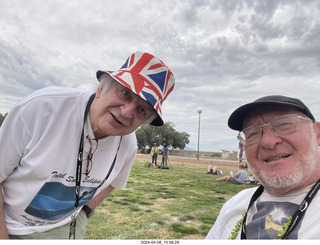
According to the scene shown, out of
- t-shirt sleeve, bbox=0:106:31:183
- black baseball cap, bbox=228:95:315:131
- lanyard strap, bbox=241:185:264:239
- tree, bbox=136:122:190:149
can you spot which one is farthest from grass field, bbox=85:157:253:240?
tree, bbox=136:122:190:149

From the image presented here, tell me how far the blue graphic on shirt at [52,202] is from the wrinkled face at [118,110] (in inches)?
23.5

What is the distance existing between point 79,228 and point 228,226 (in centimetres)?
154

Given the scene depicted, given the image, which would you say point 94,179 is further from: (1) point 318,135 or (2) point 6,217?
(1) point 318,135

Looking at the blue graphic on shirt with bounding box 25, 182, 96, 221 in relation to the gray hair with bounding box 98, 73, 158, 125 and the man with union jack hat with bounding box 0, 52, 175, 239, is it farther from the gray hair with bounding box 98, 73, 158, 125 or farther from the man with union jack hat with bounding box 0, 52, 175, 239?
the gray hair with bounding box 98, 73, 158, 125

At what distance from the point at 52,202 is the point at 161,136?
5034 cm

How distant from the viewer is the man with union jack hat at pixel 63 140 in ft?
5.73

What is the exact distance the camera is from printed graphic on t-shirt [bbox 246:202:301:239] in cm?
161

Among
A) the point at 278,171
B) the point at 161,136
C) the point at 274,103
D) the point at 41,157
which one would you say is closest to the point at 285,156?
the point at 278,171

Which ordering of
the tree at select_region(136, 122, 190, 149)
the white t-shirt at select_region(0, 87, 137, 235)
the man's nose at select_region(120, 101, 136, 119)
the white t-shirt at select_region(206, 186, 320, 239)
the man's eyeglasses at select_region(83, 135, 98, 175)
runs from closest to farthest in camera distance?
the white t-shirt at select_region(206, 186, 320, 239) → the white t-shirt at select_region(0, 87, 137, 235) → the man's nose at select_region(120, 101, 136, 119) → the man's eyeglasses at select_region(83, 135, 98, 175) → the tree at select_region(136, 122, 190, 149)

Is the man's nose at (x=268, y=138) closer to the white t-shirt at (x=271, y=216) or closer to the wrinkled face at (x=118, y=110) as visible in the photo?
the white t-shirt at (x=271, y=216)

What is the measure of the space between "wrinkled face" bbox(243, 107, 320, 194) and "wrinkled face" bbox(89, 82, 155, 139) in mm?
998

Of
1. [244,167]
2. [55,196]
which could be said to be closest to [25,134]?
[55,196]

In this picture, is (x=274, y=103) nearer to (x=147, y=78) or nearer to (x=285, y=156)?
(x=285, y=156)

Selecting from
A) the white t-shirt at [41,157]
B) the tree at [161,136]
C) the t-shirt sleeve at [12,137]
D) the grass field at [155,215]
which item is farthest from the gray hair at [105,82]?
the tree at [161,136]
